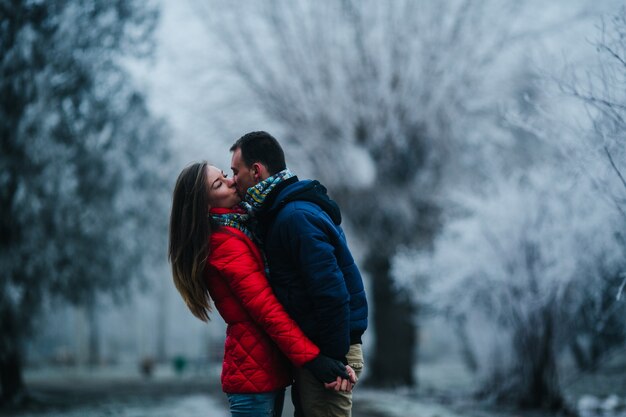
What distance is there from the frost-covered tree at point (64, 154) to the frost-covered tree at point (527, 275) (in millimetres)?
5369

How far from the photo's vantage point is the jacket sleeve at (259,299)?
2.60m

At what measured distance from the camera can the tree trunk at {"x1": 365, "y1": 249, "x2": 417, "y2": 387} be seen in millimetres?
12883

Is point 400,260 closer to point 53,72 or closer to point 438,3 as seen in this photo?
point 438,3

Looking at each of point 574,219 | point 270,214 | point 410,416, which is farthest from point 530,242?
point 270,214

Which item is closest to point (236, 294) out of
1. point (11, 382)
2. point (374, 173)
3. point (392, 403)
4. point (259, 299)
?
point (259, 299)

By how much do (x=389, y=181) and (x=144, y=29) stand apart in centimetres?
518

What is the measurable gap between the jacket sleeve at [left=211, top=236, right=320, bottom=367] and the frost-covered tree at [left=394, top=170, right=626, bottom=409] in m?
4.40

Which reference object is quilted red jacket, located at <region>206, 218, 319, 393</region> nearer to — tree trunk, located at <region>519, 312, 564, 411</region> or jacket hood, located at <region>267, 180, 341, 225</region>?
jacket hood, located at <region>267, 180, 341, 225</region>

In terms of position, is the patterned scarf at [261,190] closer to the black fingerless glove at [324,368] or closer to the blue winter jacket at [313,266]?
the blue winter jacket at [313,266]

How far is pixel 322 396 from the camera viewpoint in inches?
106

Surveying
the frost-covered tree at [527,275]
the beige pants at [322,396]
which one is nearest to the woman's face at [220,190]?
the beige pants at [322,396]

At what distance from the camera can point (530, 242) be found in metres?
7.53

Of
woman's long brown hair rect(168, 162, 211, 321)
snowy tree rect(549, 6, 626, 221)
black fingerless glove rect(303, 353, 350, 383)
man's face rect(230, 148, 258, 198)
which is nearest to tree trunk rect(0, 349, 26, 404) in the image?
woman's long brown hair rect(168, 162, 211, 321)

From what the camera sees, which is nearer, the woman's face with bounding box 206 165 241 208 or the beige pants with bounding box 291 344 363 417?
the beige pants with bounding box 291 344 363 417
